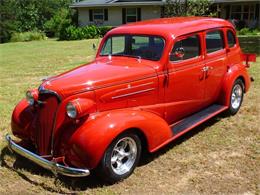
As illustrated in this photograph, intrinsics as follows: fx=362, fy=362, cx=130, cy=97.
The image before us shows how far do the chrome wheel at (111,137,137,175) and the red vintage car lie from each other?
12mm

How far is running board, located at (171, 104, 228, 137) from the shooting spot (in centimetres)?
520

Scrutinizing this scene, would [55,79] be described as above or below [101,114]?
above

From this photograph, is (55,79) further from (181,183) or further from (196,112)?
(196,112)

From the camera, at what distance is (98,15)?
3191cm

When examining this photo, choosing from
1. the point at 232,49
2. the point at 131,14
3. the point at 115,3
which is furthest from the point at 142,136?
the point at 131,14

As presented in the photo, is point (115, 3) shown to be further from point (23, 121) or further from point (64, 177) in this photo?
point (64, 177)

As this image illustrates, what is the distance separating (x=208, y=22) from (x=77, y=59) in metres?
9.30

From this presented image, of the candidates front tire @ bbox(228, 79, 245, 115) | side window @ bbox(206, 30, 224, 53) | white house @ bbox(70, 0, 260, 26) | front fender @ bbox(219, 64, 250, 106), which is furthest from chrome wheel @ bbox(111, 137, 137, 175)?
white house @ bbox(70, 0, 260, 26)

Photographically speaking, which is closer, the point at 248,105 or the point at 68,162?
the point at 68,162

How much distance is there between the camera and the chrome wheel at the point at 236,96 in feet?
21.6

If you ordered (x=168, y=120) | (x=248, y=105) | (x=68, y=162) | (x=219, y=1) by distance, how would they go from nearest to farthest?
(x=68, y=162), (x=168, y=120), (x=248, y=105), (x=219, y=1)

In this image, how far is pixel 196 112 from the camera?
5.90m

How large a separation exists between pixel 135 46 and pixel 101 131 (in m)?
1.80

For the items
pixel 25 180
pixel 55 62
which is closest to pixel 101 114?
pixel 25 180
